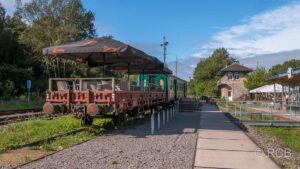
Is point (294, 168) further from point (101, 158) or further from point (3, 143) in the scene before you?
point (3, 143)

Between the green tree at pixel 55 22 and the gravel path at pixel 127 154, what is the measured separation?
4237 centimetres

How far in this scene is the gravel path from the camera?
8.38m

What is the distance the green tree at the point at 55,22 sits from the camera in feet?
180

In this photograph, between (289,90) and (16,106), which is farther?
(289,90)

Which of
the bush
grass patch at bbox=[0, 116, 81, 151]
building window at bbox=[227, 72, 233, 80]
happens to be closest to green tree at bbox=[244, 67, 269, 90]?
building window at bbox=[227, 72, 233, 80]

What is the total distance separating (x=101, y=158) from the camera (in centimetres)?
906

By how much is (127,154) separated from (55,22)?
5311cm

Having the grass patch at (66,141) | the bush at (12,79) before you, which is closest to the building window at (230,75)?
the bush at (12,79)

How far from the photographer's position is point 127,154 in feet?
31.8

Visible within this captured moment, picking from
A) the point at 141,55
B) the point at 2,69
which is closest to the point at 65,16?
the point at 2,69

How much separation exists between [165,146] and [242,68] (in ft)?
227

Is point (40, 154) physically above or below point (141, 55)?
below

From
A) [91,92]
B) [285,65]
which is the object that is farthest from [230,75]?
[91,92]

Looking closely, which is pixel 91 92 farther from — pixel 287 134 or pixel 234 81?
pixel 234 81
